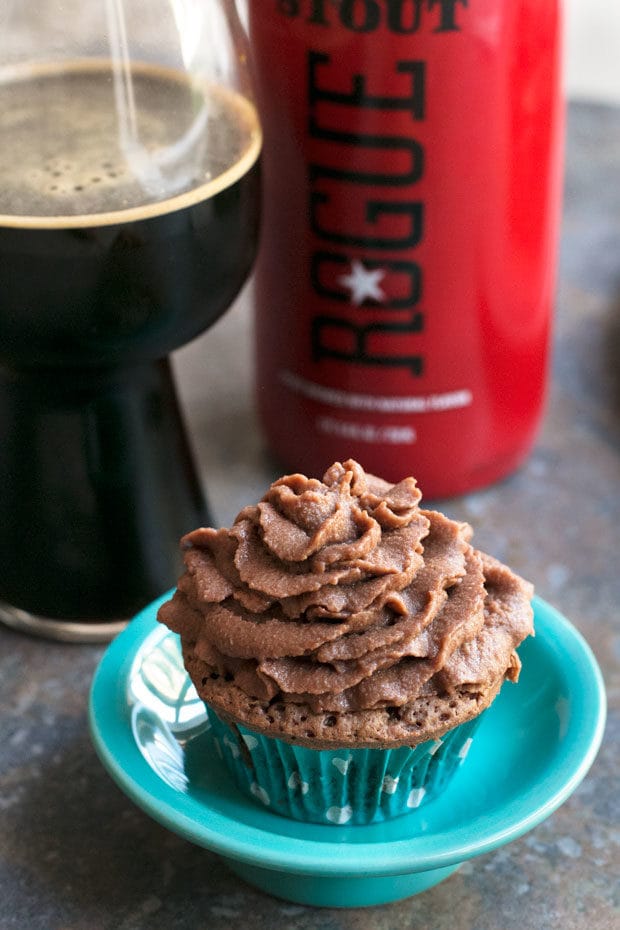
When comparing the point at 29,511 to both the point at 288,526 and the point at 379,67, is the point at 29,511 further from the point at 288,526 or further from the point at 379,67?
the point at 379,67

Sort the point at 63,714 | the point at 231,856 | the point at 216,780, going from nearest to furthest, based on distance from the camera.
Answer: the point at 231,856 < the point at 216,780 < the point at 63,714

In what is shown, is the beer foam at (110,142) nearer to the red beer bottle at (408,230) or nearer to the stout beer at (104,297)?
the stout beer at (104,297)

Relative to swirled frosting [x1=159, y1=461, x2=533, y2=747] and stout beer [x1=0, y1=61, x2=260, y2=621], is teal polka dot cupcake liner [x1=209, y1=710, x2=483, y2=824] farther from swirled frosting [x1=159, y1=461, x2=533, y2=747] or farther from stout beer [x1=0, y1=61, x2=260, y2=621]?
stout beer [x1=0, y1=61, x2=260, y2=621]

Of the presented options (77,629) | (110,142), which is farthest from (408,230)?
(77,629)

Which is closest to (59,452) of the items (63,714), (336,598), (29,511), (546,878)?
(29,511)

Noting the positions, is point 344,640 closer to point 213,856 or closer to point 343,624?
point 343,624
